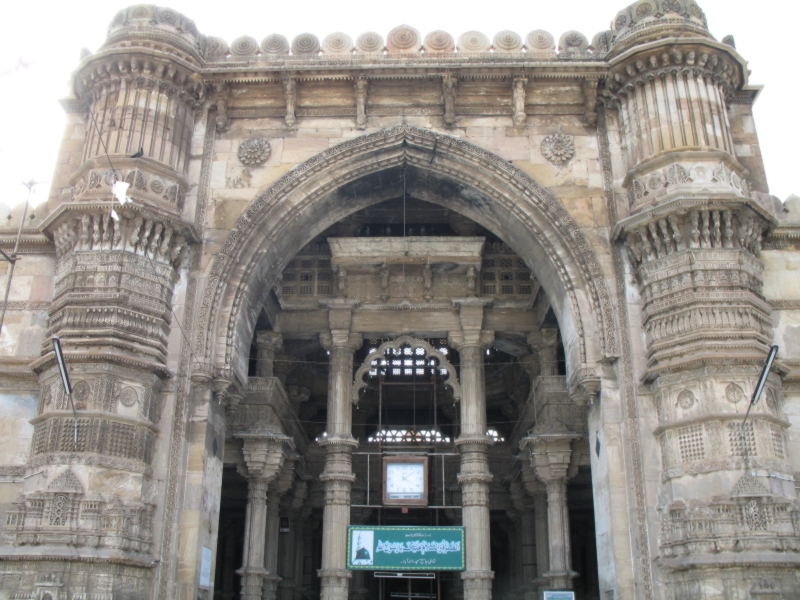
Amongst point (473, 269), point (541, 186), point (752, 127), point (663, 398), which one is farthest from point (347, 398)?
point (752, 127)

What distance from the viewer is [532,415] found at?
56.4ft

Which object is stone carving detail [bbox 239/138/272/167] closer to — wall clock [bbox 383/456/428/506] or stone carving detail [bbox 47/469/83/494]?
stone carving detail [bbox 47/469/83/494]

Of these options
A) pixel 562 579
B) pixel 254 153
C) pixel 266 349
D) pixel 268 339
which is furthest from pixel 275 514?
pixel 254 153

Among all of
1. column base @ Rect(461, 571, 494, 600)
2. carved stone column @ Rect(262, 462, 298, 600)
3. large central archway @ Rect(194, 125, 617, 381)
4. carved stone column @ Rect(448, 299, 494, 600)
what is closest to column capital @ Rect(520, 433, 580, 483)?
carved stone column @ Rect(448, 299, 494, 600)

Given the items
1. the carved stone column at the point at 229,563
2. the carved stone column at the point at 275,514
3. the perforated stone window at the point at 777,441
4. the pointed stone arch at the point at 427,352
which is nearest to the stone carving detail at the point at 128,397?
the pointed stone arch at the point at 427,352

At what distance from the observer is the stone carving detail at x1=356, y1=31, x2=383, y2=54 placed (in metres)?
12.8

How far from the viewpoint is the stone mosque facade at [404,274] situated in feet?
32.2

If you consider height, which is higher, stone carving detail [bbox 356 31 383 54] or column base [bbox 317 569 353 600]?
stone carving detail [bbox 356 31 383 54]

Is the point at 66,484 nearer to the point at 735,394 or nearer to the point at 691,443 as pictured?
the point at 691,443

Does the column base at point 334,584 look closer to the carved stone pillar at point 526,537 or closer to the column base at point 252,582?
the column base at point 252,582

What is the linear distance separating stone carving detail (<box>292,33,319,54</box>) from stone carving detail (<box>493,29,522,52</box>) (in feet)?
9.64

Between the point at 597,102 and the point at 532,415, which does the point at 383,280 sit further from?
the point at 597,102

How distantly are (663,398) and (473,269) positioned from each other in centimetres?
602

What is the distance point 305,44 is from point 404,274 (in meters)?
5.02
